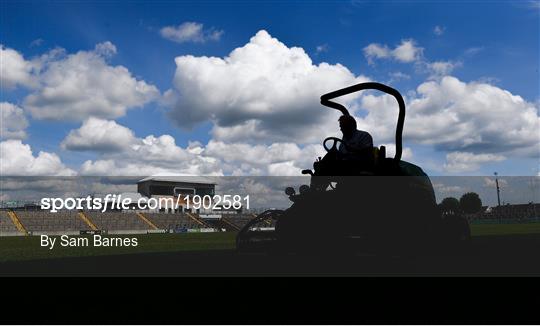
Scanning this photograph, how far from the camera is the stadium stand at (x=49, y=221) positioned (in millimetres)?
74500

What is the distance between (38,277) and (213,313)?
3.14 metres

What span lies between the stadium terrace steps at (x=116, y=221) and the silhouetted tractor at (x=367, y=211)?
7931cm

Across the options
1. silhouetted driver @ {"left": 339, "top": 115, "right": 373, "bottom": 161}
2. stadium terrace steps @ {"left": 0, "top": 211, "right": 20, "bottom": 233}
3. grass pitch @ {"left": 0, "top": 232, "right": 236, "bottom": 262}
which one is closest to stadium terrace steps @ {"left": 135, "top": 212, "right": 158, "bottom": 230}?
stadium terrace steps @ {"left": 0, "top": 211, "right": 20, "bottom": 233}

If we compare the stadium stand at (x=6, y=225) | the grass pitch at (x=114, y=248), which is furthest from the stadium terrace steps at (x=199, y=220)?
the grass pitch at (x=114, y=248)

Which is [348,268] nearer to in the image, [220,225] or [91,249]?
[91,249]

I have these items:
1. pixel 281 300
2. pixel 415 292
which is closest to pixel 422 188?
pixel 415 292

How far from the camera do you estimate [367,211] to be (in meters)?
5.18

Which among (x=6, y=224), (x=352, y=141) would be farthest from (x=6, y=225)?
(x=352, y=141)

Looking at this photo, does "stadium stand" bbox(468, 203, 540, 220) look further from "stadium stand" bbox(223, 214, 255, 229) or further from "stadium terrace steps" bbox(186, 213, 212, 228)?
"stadium terrace steps" bbox(186, 213, 212, 228)

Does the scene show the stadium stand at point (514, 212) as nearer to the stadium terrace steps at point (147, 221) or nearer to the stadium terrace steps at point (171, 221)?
the stadium terrace steps at point (171, 221)

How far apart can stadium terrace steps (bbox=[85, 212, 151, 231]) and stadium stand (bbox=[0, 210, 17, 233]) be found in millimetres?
12915

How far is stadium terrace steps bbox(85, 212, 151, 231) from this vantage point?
79.8 m

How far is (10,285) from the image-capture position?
4684 mm

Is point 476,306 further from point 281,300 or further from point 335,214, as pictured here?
point 335,214
